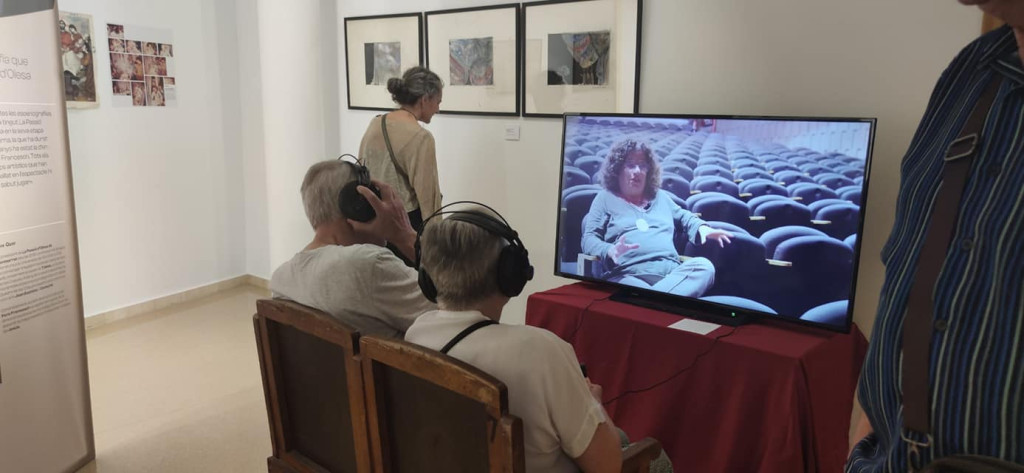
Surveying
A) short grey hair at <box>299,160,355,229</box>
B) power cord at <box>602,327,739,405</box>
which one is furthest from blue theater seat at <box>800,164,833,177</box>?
short grey hair at <box>299,160,355,229</box>

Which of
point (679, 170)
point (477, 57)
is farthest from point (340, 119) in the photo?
point (679, 170)

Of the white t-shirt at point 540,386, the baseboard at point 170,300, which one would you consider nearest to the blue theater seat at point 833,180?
the white t-shirt at point 540,386

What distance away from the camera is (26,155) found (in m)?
2.44

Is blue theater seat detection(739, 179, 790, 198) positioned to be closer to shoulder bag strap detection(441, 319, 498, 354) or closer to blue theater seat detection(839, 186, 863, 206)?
blue theater seat detection(839, 186, 863, 206)

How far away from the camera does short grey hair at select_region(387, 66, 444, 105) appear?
3.47 m

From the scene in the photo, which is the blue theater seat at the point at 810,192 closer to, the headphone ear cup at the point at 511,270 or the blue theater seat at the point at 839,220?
the blue theater seat at the point at 839,220

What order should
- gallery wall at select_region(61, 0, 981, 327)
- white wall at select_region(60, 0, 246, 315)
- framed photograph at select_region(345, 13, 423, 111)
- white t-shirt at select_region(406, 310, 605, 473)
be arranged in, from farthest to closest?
white wall at select_region(60, 0, 246, 315)
framed photograph at select_region(345, 13, 423, 111)
gallery wall at select_region(61, 0, 981, 327)
white t-shirt at select_region(406, 310, 605, 473)

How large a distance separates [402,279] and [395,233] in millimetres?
287

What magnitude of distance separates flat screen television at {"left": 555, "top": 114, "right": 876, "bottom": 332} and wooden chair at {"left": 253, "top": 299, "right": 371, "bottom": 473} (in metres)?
1.33

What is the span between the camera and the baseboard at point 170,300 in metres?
4.58

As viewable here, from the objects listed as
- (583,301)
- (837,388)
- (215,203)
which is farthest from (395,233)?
(215,203)

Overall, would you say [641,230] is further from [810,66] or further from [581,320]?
[810,66]

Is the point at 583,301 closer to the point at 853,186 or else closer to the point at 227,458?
the point at 853,186

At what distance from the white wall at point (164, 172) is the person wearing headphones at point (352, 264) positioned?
122 inches
